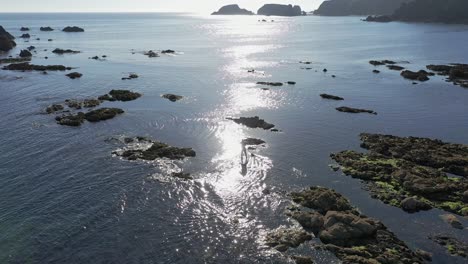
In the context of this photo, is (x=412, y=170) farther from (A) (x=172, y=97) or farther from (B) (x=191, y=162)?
(A) (x=172, y=97)

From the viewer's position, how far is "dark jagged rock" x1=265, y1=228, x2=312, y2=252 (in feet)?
102

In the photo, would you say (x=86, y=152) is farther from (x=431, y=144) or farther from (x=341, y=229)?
(x=431, y=144)

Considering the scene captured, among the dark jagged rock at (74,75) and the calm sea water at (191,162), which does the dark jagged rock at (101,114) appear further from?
the dark jagged rock at (74,75)

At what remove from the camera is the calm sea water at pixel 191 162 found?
31.8 m

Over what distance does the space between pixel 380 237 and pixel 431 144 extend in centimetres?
2484

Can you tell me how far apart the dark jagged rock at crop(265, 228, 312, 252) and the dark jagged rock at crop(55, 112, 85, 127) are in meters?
39.8

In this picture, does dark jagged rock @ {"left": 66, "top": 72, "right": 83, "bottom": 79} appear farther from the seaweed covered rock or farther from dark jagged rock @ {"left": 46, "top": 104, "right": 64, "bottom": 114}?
the seaweed covered rock

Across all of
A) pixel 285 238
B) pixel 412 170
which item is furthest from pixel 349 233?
pixel 412 170

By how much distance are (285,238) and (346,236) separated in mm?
4985

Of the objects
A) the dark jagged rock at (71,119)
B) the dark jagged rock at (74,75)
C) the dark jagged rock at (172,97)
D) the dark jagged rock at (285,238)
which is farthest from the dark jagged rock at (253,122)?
the dark jagged rock at (74,75)

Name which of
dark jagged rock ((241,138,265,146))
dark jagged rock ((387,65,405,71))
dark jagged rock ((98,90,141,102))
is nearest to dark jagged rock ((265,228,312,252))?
dark jagged rock ((241,138,265,146))

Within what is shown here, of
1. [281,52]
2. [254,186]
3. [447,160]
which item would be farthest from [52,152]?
[281,52]

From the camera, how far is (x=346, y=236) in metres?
31.6

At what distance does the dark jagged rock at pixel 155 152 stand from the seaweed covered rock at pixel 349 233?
18208mm
